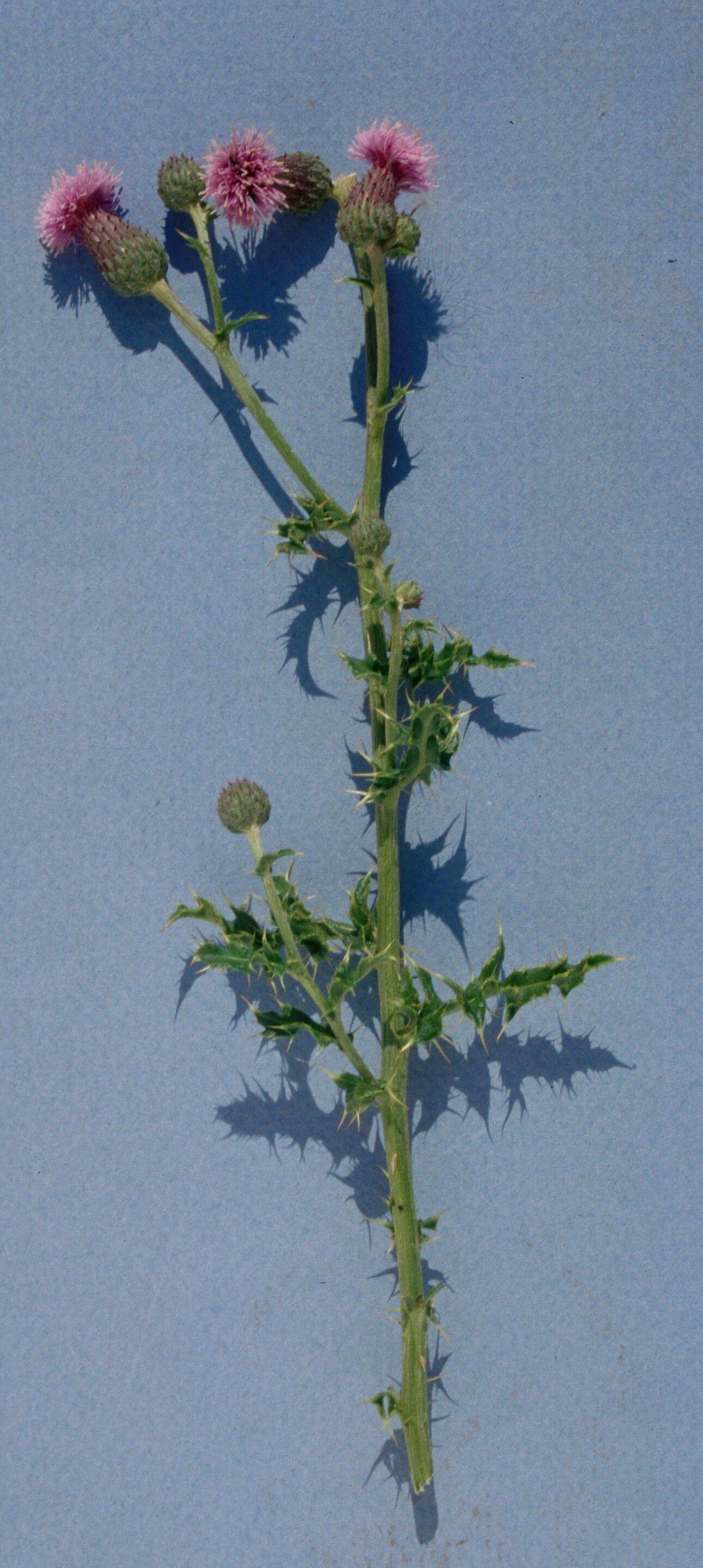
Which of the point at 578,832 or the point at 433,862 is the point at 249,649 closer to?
the point at 433,862

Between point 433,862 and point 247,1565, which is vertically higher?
point 433,862

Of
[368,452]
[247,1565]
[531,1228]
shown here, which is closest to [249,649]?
[368,452]

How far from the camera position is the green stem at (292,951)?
5.90ft

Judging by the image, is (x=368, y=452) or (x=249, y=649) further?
(x=249, y=649)

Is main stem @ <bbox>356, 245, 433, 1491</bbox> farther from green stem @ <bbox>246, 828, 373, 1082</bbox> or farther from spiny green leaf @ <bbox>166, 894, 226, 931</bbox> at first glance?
spiny green leaf @ <bbox>166, 894, 226, 931</bbox>

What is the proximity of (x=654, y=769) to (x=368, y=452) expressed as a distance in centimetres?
84

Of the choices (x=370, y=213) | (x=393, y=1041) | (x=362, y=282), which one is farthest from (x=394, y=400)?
(x=393, y=1041)

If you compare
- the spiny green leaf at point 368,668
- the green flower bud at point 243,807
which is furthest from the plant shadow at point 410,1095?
the spiny green leaf at point 368,668

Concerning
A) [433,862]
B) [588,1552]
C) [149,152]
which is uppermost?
[149,152]

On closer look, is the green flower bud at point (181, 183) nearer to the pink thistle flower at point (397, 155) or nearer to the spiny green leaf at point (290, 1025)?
the pink thistle flower at point (397, 155)

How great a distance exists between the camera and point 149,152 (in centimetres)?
210

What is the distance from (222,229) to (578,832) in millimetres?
1388

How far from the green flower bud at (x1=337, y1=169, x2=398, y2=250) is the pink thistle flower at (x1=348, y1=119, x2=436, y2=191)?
4 centimetres

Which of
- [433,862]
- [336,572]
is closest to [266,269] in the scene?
[336,572]
